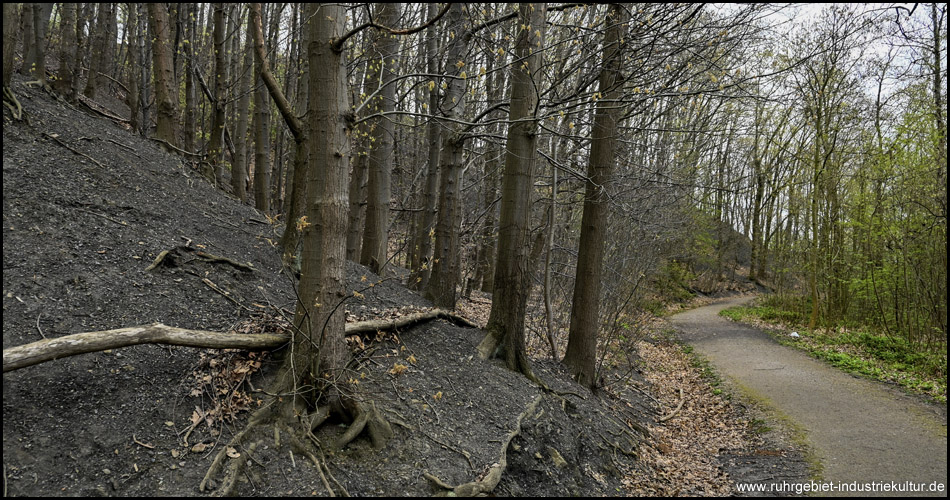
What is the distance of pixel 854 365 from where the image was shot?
396 inches

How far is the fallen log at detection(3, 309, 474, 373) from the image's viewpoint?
3072mm

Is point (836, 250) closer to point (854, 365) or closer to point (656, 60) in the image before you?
point (854, 365)

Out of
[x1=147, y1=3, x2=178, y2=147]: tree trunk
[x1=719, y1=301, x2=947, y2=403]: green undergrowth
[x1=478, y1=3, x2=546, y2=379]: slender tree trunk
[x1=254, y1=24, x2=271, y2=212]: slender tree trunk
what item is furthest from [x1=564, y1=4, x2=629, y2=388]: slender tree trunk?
[x1=147, y1=3, x2=178, y2=147]: tree trunk

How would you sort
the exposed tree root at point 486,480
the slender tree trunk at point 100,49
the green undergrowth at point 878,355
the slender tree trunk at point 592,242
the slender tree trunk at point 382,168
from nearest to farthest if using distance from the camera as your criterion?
the exposed tree root at point 486,480 < the slender tree trunk at point 592,242 < the slender tree trunk at point 382,168 < the green undergrowth at point 878,355 < the slender tree trunk at point 100,49

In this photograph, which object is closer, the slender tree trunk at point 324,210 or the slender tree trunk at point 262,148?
the slender tree trunk at point 324,210

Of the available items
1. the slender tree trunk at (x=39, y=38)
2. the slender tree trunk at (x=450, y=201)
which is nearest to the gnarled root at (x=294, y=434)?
the slender tree trunk at (x=450, y=201)

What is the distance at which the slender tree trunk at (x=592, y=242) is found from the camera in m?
6.85

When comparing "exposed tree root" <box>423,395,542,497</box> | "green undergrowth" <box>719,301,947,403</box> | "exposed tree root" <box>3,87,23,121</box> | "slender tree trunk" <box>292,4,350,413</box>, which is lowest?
"exposed tree root" <box>423,395,542,497</box>

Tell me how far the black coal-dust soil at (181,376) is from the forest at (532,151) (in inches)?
→ 11.6

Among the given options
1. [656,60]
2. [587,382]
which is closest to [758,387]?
[587,382]

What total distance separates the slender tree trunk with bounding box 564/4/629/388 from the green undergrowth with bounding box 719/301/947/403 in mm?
5343

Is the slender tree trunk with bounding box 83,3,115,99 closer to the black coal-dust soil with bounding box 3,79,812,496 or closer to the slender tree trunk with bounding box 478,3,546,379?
the black coal-dust soil with bounding box 3,79,812,496

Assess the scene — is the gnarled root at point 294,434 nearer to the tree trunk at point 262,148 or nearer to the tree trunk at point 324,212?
the tree trunk at point 324,212

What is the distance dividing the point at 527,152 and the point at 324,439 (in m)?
3.83
